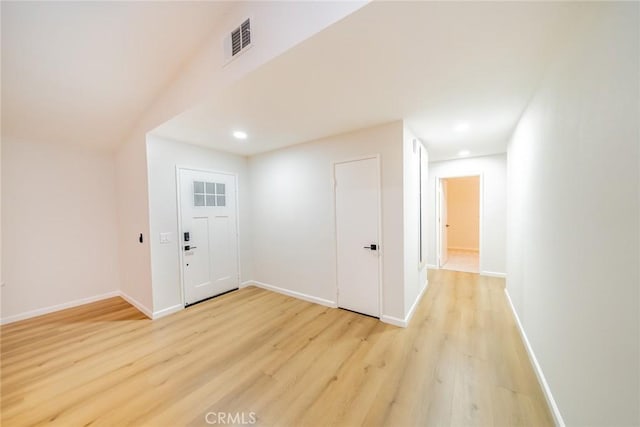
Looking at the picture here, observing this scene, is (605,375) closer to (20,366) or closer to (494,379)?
(494,379)

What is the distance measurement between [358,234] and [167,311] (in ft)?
9.35

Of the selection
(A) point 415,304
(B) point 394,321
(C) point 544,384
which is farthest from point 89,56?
(C) point 544,384

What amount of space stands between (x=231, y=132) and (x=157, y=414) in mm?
2847

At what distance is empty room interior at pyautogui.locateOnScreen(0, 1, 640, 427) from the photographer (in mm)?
1198

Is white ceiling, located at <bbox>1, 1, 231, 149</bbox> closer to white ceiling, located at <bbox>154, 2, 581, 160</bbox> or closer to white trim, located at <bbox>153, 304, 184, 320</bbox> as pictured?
white ceiling, located at <bbox>154, 2, 581, 160</bbox>

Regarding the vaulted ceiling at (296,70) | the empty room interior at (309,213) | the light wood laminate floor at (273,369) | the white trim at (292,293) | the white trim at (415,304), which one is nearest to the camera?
the empty room interior at (309,213)

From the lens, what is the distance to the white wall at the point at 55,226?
3125 millimetres

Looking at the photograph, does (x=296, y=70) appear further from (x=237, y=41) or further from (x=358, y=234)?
(x=358, y=234)

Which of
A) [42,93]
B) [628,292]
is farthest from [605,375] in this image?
[42,93]

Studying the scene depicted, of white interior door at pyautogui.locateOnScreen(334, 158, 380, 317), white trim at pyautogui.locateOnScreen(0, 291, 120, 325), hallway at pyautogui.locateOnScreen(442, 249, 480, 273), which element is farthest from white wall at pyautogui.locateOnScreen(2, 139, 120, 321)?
hallway at pyautogui.locateOnScreen(442, 249, 480, 273)

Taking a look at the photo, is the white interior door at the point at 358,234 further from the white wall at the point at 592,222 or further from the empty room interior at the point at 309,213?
the white wall at the point at 592,222

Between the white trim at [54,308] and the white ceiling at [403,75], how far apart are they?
299cm

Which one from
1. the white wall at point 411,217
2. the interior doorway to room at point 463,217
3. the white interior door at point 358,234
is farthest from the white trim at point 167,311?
the interior doorway to room at point 463,217

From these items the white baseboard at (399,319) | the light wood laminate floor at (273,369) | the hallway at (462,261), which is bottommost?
the light wood laminate floor at (273,369)
